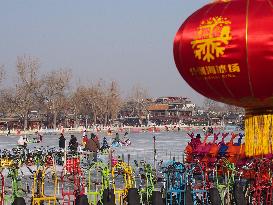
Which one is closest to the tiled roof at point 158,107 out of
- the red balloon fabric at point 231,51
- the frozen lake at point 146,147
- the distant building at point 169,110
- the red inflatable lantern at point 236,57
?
the distant building at point 169,110

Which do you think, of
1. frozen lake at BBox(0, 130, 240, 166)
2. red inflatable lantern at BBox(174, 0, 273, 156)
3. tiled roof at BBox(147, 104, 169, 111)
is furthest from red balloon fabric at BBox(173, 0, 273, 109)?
tiled roof at BBox(147, 104, 169, 111)

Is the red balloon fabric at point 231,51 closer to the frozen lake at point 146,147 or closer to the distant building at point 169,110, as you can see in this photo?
the frozen lake at point 146,147

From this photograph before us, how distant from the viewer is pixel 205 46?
11.9 meters

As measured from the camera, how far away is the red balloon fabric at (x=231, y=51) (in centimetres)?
1122

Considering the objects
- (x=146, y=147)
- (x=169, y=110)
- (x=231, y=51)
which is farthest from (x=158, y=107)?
(x=231, y=51)

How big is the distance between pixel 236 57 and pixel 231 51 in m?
0.17

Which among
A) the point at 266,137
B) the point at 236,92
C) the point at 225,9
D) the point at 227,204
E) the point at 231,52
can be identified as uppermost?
the point at 225,9

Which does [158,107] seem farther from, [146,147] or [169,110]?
[146,147]

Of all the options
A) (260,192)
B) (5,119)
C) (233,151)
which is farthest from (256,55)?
(5,119)

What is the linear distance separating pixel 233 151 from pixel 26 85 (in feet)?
194

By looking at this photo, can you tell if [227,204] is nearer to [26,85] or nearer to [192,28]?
[192,28]

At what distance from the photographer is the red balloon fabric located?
1122 cm

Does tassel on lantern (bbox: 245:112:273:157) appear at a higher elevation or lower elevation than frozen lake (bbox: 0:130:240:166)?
higher

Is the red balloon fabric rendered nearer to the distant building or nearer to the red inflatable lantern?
the red inflatable lantern
